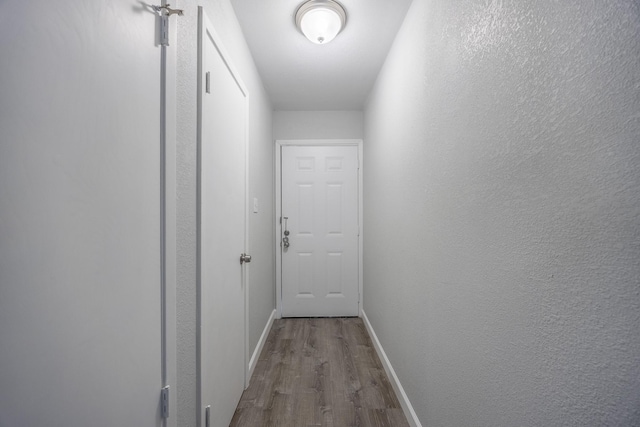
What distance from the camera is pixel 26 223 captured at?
476 mm

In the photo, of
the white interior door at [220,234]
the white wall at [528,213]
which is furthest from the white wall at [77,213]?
the white wall at [528,213]

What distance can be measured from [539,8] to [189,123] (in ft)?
3.73

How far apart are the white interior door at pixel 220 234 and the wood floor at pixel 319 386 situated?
0.72 ft

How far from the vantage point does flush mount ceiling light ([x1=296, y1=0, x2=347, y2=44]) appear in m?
1.62

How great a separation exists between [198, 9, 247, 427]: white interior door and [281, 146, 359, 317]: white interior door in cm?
140

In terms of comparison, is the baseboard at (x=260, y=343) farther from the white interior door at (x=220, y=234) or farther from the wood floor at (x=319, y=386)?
the white interior door at (x=220, y=234)

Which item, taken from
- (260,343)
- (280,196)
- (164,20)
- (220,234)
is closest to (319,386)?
(260,343)

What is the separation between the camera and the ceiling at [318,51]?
1689 millimetres

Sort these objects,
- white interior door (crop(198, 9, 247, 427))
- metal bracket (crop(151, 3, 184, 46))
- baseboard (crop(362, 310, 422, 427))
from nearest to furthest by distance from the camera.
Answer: metal bracket (crop(151, 3, 184, 46)) → white interior door (crop(198, 9, 247, 427)) → baseboard (crop(362, 310, 422, 427))

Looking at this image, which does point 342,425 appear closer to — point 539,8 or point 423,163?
point 423,163

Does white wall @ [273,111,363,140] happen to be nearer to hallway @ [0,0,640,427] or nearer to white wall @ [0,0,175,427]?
hallway @ [0,0,640,427]

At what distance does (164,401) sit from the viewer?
88cm

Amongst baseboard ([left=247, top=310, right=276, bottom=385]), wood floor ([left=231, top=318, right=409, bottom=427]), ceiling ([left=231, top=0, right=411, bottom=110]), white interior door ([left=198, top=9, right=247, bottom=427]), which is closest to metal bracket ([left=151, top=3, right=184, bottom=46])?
white interior door ([left=198, top=9, right=247, bottom=427])

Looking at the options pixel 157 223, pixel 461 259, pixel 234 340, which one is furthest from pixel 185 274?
pixel 461 259
